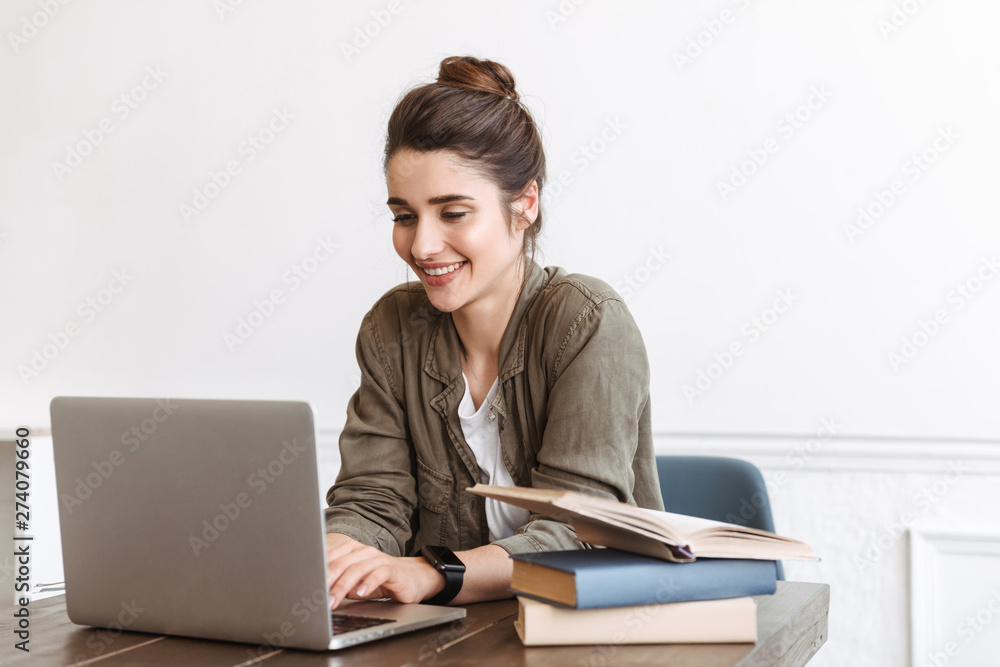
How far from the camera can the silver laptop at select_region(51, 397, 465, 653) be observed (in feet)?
2.60

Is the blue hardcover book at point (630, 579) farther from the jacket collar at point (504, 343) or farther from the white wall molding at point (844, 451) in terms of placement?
the white wall molding at point (844, 451)

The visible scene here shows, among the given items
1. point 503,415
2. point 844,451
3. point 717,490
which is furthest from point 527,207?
point 844,451

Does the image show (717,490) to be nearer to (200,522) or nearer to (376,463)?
(376,463)

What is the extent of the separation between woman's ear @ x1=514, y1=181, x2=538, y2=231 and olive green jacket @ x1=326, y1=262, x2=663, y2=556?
3.2 inches

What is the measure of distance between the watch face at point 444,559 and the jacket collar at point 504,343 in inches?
14.7

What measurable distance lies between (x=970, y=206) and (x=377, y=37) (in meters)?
1.53

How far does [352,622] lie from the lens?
0.90 metres

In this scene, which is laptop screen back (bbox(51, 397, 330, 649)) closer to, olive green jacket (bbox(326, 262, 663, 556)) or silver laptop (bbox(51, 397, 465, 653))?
silver laptop (bbox(51, 397, 465, 653))

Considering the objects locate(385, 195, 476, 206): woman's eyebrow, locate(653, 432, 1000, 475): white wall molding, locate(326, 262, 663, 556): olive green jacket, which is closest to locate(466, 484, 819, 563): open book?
locate(326, 262, 663, 556): olive green jacket

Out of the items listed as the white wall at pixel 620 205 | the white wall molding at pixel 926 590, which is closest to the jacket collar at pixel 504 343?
the white wall at pixel 620 205

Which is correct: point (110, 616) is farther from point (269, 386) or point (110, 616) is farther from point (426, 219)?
point (269, 386)

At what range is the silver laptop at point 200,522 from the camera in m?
0.79

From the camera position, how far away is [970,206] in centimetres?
194

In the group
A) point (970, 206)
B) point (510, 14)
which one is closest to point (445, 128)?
point (510, 14)
